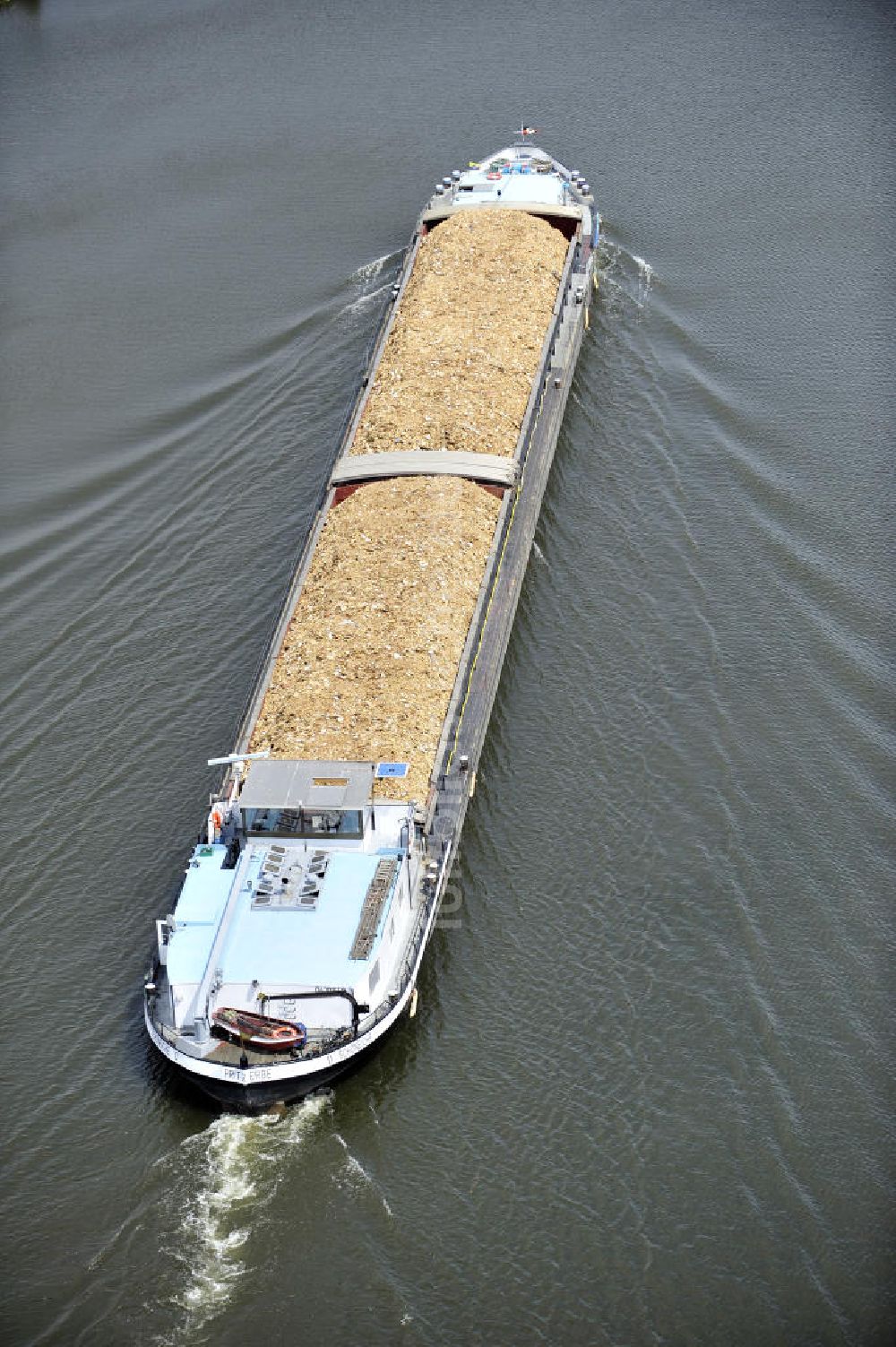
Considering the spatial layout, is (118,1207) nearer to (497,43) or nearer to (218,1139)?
(218,1139)

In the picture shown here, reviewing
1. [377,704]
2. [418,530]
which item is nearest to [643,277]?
[418,530]

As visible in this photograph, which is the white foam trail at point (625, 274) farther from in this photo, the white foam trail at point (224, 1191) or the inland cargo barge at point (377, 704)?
the white foam trail at point (224, 1191)

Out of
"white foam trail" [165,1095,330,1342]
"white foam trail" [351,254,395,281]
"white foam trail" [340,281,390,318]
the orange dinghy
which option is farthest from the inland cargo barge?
"white foam trail" [351,254,395,281]

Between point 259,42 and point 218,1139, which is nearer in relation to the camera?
point 218,1139

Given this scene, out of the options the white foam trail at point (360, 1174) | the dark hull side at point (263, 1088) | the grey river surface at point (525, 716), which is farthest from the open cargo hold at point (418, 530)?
the white foam trail at point (360, 1174)

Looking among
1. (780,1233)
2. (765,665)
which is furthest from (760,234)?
(780,1233)

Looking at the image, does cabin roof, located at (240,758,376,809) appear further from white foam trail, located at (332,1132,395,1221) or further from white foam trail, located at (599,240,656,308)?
white foam trail, located at (599,240,656,308)
